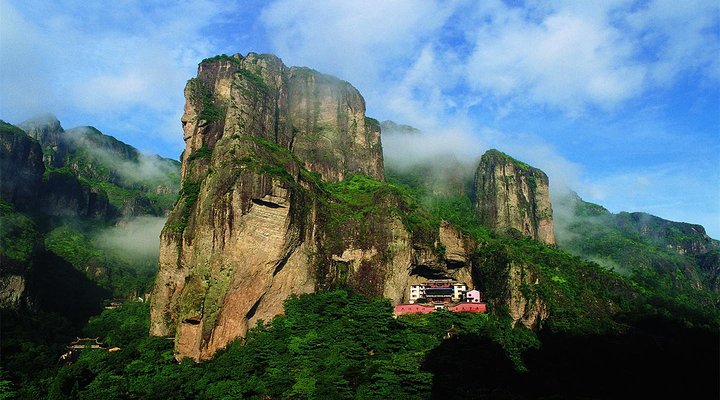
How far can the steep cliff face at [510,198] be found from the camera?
280 ft

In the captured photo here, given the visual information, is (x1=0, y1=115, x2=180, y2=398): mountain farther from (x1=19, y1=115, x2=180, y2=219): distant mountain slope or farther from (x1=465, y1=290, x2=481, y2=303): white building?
(x1=465, y1=290, x2=481, y2=303): white building

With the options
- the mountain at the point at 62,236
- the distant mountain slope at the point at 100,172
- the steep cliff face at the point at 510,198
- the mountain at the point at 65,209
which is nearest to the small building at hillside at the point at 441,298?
the steep cliff face at the point at 510,198

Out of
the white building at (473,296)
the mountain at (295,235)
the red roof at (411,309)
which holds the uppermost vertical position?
the mountain at (295,235)

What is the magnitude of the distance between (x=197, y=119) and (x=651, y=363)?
175ft

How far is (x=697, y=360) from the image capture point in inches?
1603

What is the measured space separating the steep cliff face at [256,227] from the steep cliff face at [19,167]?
43.5m

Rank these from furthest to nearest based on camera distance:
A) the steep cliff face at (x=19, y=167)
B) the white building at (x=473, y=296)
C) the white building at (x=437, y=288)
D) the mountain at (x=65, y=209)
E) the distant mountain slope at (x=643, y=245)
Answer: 1. the distant mountain slope at (x=643, y=245)
2. the steep cliff face at (x=19, y=167)
3. the mountain at (x=65, y=209)
4. the white building at (x=437, y=288)
5. the white building at (x=473, y=296)

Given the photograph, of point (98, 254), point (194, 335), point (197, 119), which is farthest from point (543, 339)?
point (98, 254)

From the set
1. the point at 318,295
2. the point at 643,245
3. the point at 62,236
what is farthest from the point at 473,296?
the point at 62,236

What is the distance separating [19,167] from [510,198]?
86429 mm

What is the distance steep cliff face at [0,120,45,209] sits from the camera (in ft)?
277

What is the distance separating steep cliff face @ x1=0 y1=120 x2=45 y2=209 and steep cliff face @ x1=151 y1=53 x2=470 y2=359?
143 ft

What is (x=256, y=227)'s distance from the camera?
44812 millimetres

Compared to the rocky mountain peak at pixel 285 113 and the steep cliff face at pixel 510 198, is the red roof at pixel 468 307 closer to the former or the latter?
the rocky mountain peak at pixel 285 113
